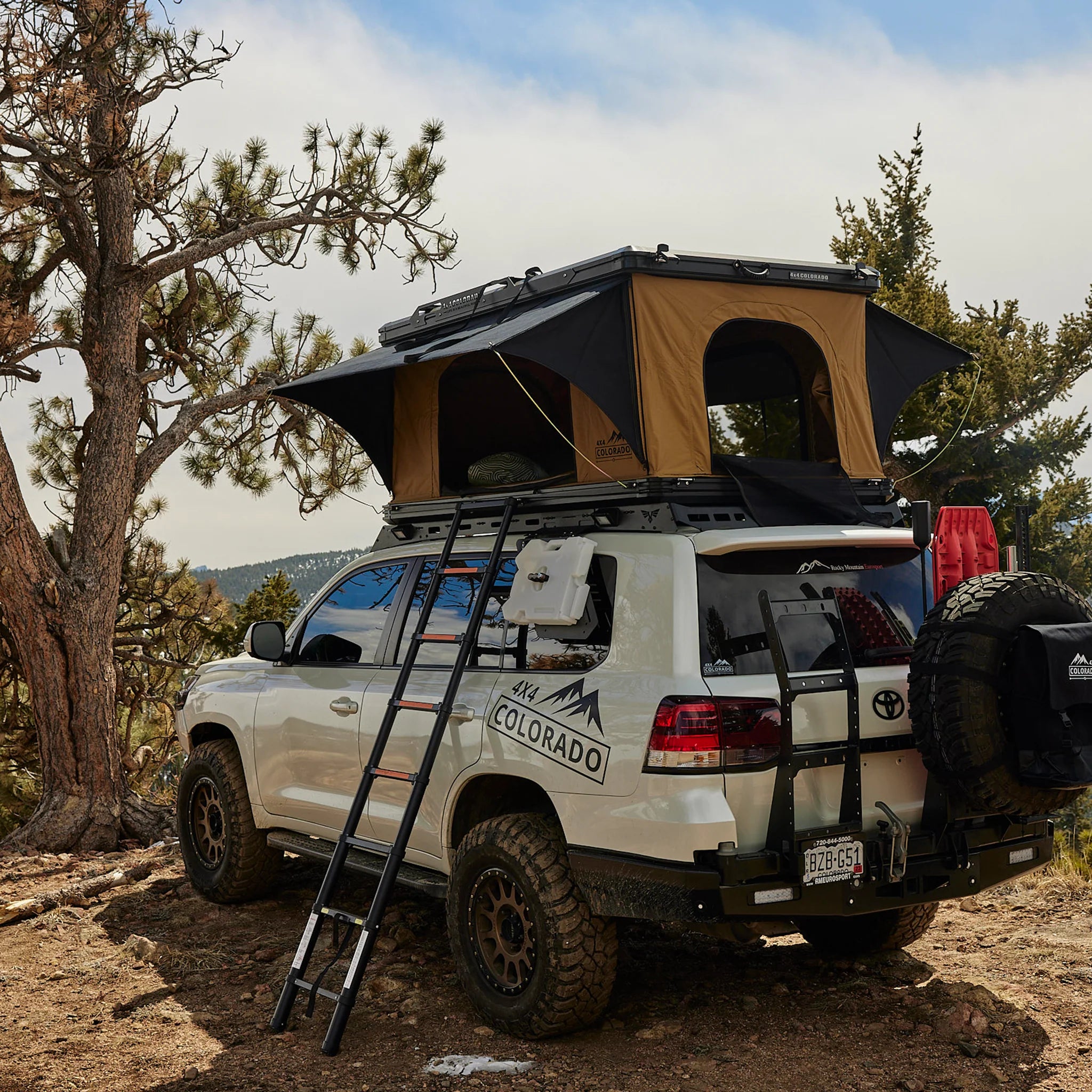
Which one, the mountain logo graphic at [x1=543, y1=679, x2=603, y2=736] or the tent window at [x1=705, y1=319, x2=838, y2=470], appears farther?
the tent window at [x1=705, y1=319, x2=838, y2=470]

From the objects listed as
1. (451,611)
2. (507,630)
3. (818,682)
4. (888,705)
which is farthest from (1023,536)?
(451,611)

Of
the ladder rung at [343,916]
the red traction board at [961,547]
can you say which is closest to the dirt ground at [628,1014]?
the ladder rung at [343,916]

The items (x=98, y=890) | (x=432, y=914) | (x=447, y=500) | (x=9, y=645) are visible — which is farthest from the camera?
(x=9, y=645)

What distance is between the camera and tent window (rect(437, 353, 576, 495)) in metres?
6.64

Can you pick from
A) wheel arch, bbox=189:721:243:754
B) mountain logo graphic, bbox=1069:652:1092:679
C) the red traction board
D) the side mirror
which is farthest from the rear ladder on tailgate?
wheel arch, bbox=189:721:243:754

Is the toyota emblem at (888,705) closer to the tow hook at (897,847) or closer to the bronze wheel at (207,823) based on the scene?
the tow hook at (897,847)

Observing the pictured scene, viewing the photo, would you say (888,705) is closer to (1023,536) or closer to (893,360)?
(1023,536)

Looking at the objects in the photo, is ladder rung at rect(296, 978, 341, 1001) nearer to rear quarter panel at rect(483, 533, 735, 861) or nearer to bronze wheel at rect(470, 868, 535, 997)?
bronze wheel at rect(470, 868, 535, 997)

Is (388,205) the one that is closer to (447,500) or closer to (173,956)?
(447,500)

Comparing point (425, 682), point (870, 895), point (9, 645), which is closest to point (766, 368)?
point (425, 682)

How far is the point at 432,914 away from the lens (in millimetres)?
6598

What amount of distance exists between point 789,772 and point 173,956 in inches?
139

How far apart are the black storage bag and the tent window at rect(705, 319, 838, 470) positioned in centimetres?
164

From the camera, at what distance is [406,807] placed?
5262 millimetres
